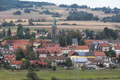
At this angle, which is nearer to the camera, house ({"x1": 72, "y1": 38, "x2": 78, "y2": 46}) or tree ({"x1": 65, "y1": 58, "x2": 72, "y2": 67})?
tree ({"x1": 65, "y1": 58, "x2": 72, "y2": 67})

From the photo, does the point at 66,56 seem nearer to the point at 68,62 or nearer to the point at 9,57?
the point at 68,62

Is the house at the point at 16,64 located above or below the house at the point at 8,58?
below

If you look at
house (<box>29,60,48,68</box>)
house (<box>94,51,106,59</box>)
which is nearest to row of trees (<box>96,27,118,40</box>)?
house (<box>94,51,106,59</box>)

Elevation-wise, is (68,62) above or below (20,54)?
below

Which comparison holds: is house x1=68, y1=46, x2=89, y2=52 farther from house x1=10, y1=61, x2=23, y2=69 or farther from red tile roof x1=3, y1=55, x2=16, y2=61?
house x1=10, y1=61, x2=23, y2=69

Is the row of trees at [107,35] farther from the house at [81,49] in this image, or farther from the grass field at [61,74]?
the grass field at [61,74]

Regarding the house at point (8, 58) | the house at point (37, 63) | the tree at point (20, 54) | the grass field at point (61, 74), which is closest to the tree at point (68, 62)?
the grass field at point (61, 74)

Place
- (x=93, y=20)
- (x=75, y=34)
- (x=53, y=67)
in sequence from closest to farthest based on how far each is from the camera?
(x=53, y=67) → (x=75, y=34) → (x=93, y=20)

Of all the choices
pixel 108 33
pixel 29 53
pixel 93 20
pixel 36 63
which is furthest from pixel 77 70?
pixel 93 20

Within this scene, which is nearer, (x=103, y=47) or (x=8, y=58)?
(x=8, y=58)

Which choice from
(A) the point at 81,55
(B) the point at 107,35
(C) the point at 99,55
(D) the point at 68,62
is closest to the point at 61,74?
(D) the point at 68,62

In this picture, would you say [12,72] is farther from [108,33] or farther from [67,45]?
[108,33]
